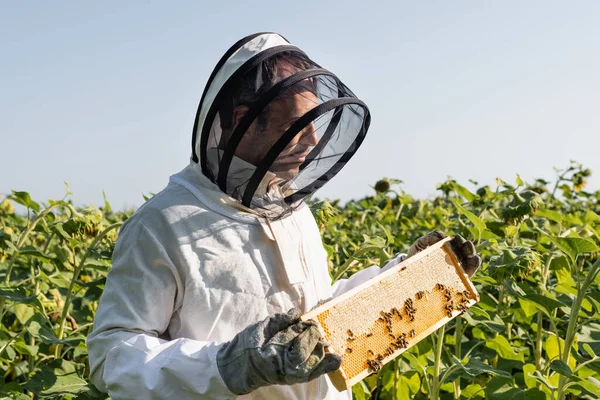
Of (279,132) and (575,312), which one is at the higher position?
(279,132)

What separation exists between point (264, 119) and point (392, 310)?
2.50ft

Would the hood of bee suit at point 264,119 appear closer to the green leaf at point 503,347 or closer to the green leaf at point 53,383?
the green leaf at point 53,383

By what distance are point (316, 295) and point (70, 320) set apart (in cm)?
202

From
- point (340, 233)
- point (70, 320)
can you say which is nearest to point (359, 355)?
point (70, 320)

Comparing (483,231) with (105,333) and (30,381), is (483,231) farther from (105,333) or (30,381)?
(30,381)

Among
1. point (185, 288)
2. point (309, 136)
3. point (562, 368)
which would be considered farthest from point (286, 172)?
point (562, 368)

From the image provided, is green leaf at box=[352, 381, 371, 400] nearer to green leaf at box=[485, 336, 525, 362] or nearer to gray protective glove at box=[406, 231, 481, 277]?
green leaf at box=[485, 336, 525, 362]

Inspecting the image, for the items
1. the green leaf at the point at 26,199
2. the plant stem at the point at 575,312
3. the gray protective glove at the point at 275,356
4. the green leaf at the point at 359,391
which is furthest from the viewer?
the green leaf at the point at 26,199

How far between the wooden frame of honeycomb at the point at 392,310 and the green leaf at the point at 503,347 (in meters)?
1.07

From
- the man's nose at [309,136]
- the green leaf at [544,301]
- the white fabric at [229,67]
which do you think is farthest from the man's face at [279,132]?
the green leaf at [544,301]

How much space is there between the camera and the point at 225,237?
7.45ft

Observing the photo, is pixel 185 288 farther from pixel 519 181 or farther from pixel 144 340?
pixel 519 181

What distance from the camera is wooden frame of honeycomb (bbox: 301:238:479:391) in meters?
2.16

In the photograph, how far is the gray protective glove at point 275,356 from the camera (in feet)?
6.10
